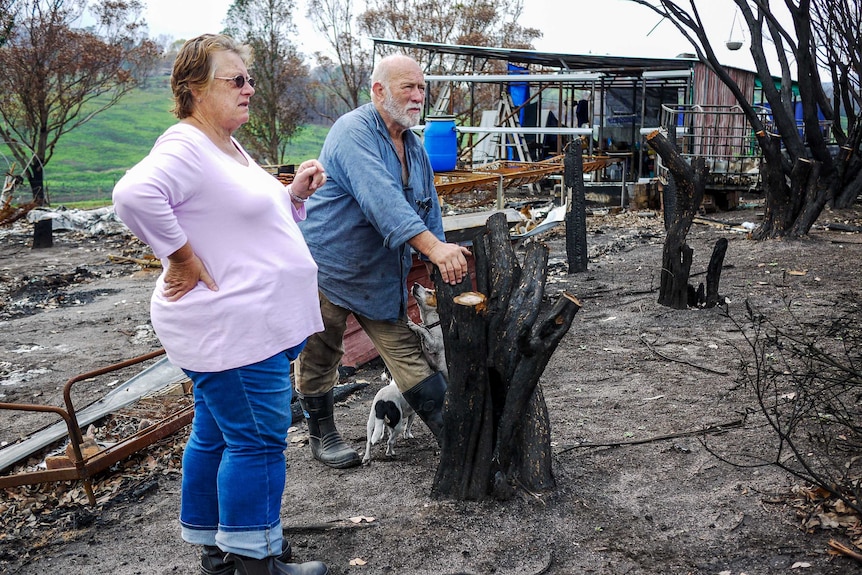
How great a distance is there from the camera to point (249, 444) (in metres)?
2.72

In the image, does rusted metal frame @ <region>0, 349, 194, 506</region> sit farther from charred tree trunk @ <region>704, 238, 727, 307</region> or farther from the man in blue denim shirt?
charred tree trunk @ <region>704, 238, 727, 307</region>

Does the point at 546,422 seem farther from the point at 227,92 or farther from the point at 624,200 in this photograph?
the point at 624,200

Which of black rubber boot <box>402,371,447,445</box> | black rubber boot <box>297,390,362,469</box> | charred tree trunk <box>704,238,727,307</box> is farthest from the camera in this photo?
charred tree trunk <box>704,238,727,307</box>

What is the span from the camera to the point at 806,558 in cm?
305

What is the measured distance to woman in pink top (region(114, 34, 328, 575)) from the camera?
2.50m

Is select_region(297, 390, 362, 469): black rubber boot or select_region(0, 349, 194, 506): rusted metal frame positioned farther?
select_region(297, 390, 362, 469): black rubber boot

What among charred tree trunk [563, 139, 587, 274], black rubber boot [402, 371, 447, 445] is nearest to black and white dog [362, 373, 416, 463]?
black rubber boot [402, 371, 447, 445]

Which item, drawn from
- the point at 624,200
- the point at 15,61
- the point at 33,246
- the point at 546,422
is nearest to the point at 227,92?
the point at 546,422

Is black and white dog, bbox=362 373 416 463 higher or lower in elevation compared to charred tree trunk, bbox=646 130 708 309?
lower

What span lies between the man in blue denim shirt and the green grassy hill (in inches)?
958

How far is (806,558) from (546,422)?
1.17 m

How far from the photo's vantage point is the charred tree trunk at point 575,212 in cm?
995

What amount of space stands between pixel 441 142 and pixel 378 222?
6707 mm

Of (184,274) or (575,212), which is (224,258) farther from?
(575,212)
